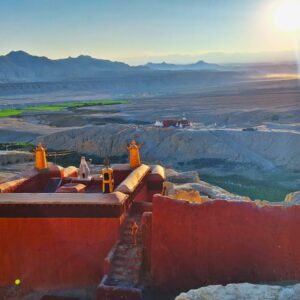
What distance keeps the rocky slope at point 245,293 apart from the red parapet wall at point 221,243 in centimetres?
223

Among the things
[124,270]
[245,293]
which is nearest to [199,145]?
[124,270]

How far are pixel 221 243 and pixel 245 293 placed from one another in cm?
259

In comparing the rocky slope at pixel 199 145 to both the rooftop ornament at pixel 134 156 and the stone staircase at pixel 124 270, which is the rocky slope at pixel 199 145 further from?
the stone staircase at pixel 124 270

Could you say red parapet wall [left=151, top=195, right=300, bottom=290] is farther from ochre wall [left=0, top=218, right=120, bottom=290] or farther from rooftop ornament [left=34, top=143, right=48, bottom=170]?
rooftop ornament [left=34, top=143, right=48, bottom=170]

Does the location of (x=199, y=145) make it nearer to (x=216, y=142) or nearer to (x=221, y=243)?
(x=216, y=142)

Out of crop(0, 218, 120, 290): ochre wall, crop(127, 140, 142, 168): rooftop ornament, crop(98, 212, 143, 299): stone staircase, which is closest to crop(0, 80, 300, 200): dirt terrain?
→ crop(127, 140, 142, 168): rooftop ornament

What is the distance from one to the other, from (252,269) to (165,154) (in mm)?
34027

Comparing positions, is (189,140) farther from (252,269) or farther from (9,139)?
(252,269)

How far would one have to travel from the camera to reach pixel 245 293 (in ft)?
26.8

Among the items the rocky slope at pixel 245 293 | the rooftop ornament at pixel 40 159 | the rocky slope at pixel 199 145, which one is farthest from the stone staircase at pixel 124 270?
the rocky slope at pixel 199 145

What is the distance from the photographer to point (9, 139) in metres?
59.4

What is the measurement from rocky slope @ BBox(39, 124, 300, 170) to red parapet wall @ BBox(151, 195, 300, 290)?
93.5 feet

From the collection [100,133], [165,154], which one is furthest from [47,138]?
[165,154]

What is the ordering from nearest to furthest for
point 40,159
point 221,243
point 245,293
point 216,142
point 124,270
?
point 245,293
point 221,243
point 124,270
point 40,159
point 216,142
